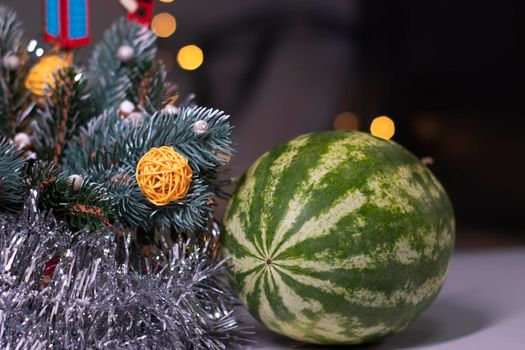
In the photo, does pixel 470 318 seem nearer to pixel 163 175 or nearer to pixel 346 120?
pixel 163 175

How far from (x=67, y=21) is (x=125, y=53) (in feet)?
0.31

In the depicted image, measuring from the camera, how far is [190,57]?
5.69 feet

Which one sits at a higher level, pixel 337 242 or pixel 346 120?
pixel 346 120

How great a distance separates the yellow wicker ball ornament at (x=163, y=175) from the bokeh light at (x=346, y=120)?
971 millimetres

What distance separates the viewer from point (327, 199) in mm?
896

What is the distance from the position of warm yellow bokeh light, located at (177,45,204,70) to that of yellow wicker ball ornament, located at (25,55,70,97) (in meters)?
0.58

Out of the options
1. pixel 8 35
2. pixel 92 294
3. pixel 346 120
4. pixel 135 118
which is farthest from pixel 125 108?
pixel 346 120

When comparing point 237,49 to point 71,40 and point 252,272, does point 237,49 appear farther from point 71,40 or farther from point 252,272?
point 252,272

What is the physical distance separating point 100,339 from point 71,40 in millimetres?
512

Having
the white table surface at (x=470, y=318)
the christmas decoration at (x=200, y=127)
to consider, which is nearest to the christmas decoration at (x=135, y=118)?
the christmas decoration at (x=200, y=127)

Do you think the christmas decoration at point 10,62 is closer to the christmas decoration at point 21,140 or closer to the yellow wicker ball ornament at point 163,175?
the christmas decoration at point 21,140

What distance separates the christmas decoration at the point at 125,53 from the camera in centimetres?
117

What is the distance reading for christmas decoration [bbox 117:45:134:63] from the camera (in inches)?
46.1

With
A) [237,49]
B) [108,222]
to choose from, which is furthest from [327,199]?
[237,49]
